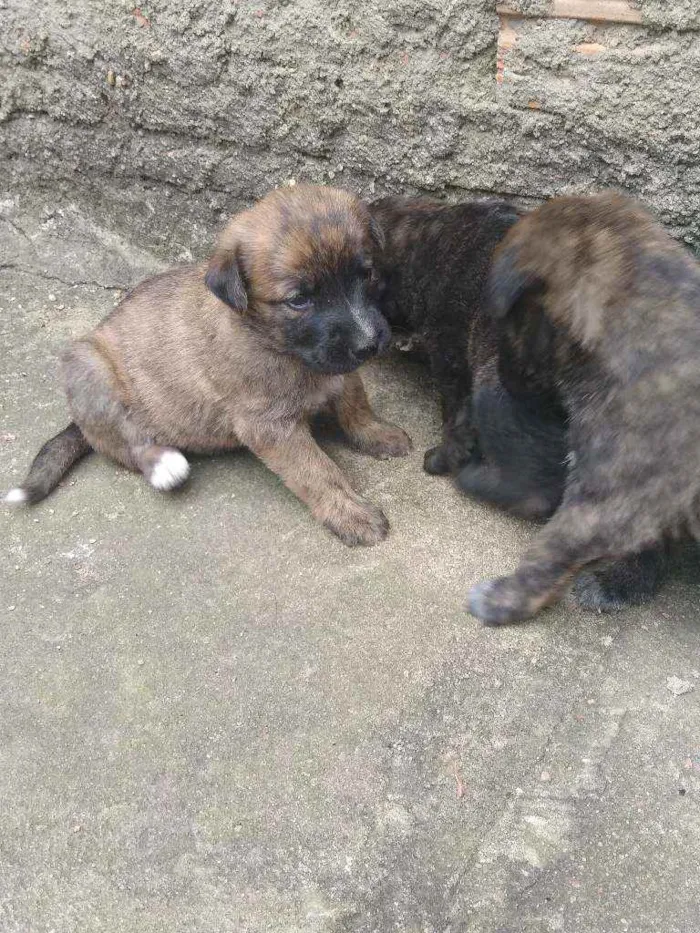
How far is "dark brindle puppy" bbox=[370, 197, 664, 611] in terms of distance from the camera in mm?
3170

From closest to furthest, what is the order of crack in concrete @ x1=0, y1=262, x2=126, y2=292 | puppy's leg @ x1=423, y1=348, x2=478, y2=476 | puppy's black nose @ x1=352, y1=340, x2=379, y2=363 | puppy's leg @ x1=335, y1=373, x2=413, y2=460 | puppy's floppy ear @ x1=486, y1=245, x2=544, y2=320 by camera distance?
puppy's floppy ear @ x1=486, y1=245, x2=544, y2=320, puppy's black nose @ x1=352, y1=340, x2=379, y2=363, puppy's leg @ x1=423, y1=348, x2=478, y2=476, puppy's leg @ x1=335, y1=373, x2=413, y2=460, crack in concrete @ x1=0, y1=262, x2=126, y2=292

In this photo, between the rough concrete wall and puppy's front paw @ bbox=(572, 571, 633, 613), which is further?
the rough concrete wall

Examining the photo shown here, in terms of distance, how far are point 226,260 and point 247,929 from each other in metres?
2.33

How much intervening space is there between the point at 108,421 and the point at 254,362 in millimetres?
787

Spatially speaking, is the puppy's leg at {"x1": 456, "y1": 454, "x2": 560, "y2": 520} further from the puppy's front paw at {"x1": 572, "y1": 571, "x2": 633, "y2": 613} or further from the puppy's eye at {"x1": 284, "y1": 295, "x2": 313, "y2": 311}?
the puppy's eye at {"x1": 284, "y1": 295, "x2": 313, "y2": 311}

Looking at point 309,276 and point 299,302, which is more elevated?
point 309,276

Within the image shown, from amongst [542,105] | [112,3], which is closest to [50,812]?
[542,105]

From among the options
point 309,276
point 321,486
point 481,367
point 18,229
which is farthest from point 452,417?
point 18,229

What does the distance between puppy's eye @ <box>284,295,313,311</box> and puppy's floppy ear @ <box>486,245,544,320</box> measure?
70 cm

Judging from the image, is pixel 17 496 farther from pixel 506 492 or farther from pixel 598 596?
pixel 598 596

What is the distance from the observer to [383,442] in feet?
13.4

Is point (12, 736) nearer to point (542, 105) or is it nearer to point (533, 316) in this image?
point (533, 316)

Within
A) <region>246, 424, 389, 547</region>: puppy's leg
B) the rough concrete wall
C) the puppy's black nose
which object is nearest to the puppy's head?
the puppy's black nose

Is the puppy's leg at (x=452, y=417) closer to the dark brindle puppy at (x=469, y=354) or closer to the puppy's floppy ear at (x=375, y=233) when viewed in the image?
the dark brindle puppy at (x=469, y=354)
